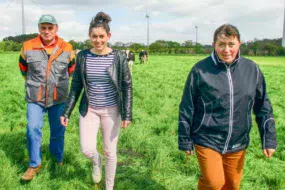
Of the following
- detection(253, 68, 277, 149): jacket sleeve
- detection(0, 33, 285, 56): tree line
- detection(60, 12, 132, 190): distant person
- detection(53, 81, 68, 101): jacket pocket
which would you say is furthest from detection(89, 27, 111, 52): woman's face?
detection(0, 33, 285, 56): tree line

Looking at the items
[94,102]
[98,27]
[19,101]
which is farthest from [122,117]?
[19,101]

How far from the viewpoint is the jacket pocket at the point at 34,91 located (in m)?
4.40

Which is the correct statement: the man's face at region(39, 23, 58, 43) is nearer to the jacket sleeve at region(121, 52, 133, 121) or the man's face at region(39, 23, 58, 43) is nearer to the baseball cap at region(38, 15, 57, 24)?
the baseball cap at region(38, 15, 57, 24)

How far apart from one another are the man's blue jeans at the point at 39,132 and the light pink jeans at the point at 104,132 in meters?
0.79

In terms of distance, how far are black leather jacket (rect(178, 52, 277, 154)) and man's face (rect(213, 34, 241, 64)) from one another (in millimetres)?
51

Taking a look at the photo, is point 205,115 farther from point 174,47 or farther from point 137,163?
point 174,47

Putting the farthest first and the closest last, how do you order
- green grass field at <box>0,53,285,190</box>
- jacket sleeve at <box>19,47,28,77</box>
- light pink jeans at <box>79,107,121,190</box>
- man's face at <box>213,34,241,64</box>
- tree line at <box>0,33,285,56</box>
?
tree line at <box>0,33,285,56</box> < jacket sleeve at <box>19,47,28,77</box> < green grass field at <box>0,53,285,190</box> < light pink jeans at <box>79,107,121,190</box> < man's face at <box>213,34,241,64</box>

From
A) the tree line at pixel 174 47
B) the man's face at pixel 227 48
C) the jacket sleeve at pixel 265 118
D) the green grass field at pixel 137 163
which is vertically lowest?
the green grass field at pixel 137 163

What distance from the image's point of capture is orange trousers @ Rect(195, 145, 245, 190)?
3.12m

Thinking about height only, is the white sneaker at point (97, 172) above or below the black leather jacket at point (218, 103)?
below

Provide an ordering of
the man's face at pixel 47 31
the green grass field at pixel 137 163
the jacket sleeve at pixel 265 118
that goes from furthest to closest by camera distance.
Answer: the man's face at pixel 47 31, the green grass field at pixel 137 163, the jacket sleeve at pixel 265 118

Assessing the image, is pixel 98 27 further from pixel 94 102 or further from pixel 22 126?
pixel 22 126

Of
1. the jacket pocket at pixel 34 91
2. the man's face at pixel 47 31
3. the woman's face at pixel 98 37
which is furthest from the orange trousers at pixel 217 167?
the man's face at pixel 47 31

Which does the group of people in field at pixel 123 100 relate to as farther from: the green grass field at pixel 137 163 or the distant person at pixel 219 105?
the green grass field at pixel 137 163
